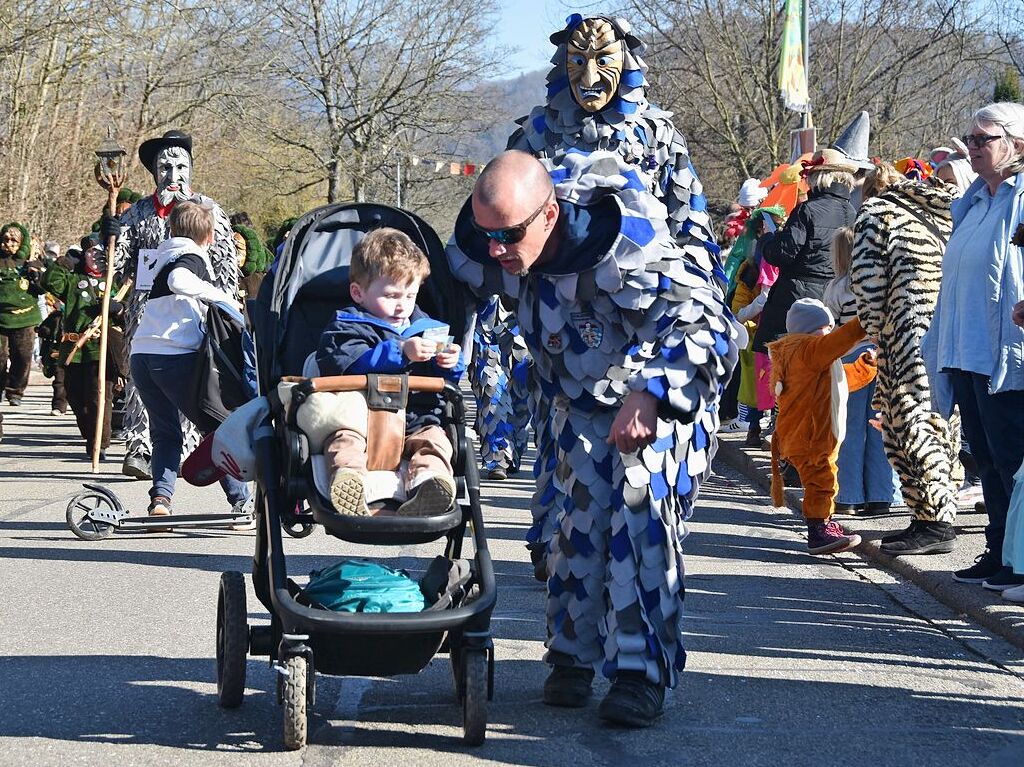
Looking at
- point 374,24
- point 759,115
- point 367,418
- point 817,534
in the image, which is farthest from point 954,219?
point 374,24

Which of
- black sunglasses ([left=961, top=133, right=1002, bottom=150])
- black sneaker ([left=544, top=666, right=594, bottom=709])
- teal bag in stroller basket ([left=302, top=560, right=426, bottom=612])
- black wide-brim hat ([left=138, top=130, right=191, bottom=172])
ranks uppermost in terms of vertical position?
black wide-brim hat ([left=138, top=130, right=191, bottom=172])

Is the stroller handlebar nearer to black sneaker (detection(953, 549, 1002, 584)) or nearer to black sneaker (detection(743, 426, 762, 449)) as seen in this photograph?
black sneaker (detection(953, 549, 1002, 584))

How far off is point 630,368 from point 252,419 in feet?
3.91

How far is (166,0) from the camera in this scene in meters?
23.0

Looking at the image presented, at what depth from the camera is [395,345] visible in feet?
15.6

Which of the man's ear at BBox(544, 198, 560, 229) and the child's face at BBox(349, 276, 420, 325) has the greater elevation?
the man's ear at BBox(544, 198, 560, 229)

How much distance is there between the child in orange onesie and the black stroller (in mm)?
3369

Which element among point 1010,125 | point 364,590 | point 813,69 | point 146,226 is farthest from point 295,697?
point 813,69

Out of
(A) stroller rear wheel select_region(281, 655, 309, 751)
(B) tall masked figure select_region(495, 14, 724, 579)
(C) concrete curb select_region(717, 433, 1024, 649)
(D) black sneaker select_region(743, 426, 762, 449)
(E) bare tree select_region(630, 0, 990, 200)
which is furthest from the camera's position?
(E) bare tree select_region(630, 0, 990, 200)

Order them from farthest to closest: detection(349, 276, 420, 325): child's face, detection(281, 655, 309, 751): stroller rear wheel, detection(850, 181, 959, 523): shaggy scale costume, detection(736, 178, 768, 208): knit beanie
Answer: detection(736, 178, 768, 208): knit beanie
detection(850, 181, 959, 523): shaggy scale costume
detection(349, 276, 420, 325): child's face
detection(281, 655, 309, 751): stroller rear wheel

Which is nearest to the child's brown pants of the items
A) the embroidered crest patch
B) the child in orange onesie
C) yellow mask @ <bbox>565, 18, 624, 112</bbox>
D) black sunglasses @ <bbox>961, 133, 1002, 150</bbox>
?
the embroidered crest patch

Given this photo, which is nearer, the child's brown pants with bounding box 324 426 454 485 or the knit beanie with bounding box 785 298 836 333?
the child's brown pants with bounding box 324 426 454 485

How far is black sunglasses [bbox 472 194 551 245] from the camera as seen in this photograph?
439 cm

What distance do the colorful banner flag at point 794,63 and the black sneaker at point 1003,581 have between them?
48.4 feet
